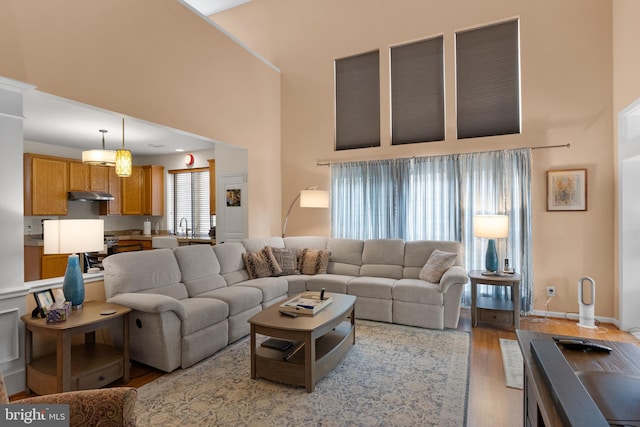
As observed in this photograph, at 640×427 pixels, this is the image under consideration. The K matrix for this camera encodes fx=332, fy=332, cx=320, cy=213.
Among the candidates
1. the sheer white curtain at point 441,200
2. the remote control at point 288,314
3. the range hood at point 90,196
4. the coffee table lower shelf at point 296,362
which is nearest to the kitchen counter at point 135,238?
the range hood at point 90,196

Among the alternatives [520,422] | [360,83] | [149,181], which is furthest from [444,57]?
[149,181]

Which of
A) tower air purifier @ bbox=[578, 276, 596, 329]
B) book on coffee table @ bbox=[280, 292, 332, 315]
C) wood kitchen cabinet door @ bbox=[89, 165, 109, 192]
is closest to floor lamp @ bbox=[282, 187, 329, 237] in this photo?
book on coffee table @ bbox=[280, 292, 332, 315]

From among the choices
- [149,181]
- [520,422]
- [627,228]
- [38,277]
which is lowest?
[520,422]

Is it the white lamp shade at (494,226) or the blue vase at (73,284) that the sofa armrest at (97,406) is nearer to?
the blue vase at (73,284)

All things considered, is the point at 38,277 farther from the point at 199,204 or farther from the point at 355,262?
the point at 355,262

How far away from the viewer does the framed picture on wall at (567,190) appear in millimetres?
4113

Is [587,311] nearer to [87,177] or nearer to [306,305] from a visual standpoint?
[306,305]

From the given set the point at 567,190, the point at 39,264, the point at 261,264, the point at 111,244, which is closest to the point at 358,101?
the point at 261,264

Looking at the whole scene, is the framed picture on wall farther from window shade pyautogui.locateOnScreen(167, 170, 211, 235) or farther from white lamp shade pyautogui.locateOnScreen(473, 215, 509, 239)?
window shade pyautogui.locateOnScreen(167, 170, 211, 235)

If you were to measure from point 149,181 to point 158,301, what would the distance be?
5.17 meters

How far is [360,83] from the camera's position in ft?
18.2

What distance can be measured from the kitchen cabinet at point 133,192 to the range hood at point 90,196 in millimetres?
423

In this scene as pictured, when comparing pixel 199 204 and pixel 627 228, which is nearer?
pixel 627 228

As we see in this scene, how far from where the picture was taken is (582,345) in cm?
133
